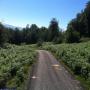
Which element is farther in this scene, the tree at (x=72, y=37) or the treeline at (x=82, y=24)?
the treeline at (x=82, y=24)

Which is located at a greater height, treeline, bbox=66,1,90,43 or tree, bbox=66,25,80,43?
treeline, bbox=66,1,90,43

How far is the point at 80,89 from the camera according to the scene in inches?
628

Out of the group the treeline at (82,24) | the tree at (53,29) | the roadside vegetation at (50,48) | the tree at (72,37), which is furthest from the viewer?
the tree at (53,29)

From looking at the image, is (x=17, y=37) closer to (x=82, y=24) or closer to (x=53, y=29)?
(x=53, y=29)

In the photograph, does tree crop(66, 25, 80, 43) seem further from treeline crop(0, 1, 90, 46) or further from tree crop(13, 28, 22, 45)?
tree crop(13, 28, 22, 45)

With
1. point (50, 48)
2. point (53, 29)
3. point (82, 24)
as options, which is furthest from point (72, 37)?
point (53, 29)

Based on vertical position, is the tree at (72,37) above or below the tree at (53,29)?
below

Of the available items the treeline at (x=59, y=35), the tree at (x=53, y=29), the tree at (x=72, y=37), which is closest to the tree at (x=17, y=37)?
the treeline at (x=59, y=35)

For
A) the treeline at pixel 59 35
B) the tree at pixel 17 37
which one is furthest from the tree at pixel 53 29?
the tree at pixel 17 37

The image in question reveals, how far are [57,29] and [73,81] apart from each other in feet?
382

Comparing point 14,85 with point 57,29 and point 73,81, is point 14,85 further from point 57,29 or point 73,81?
point 57,29

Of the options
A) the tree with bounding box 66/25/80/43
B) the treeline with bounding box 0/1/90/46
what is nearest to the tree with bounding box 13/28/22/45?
the treeline with bounding box 0/1/90/46

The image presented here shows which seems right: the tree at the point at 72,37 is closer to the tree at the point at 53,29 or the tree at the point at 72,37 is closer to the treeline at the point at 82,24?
the treeline at the point at 82,24

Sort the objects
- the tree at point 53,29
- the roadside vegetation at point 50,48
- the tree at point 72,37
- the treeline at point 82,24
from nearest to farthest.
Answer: the roadside vegetation at point 50,48 → the tree at point 72,37 → the treeline at point 82,24 → the tree at point 53,29
